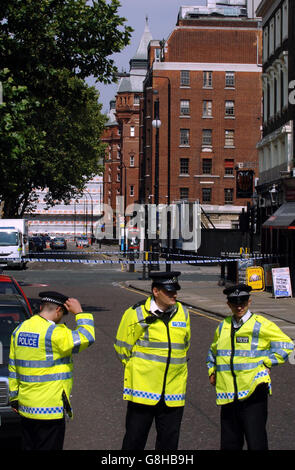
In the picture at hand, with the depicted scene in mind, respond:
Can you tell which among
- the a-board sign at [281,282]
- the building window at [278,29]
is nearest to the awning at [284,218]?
the a-board sign at [281,282]

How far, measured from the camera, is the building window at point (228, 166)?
264 ft

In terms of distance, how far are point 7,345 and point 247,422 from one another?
11.8 feet

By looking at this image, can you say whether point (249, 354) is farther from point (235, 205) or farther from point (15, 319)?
point (235, 205)

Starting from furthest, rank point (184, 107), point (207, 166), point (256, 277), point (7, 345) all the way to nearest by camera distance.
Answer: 1. point (184, 107)
2. point (207, 166)
3. point (256, 277)
4. point (7, 345)

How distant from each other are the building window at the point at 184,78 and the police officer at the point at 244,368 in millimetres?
76241

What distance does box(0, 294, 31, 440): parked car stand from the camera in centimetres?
743

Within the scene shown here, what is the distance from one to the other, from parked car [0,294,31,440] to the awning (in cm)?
1821

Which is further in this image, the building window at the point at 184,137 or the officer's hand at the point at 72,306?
the building window at the point at 184,137

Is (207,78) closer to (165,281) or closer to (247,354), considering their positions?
(247,354)

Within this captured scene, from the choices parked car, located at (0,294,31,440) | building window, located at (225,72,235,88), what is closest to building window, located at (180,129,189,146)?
building window, located at (225,72,235,88)

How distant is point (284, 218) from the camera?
1118 inches

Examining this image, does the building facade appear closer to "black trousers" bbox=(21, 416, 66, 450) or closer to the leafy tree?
the leafy tree

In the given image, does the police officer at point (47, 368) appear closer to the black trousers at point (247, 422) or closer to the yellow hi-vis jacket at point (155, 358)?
the yellow hi-vis jacket at point (155, 358)

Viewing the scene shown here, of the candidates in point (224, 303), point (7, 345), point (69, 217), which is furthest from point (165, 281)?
point (69, 217)
